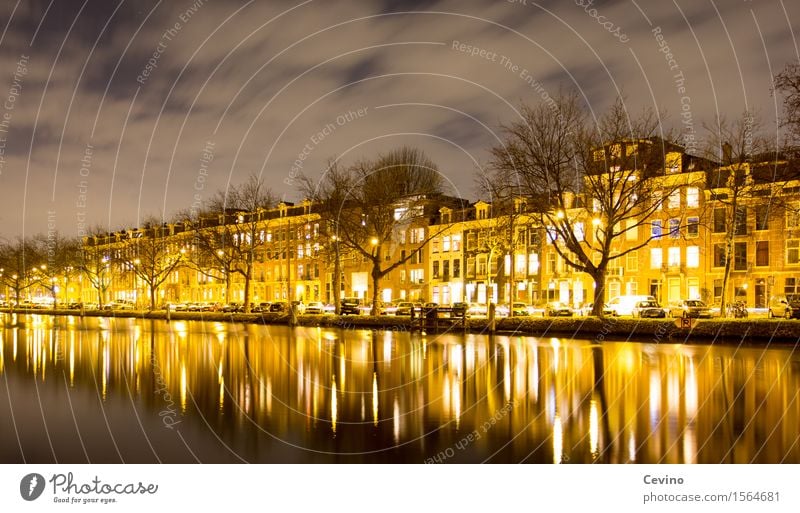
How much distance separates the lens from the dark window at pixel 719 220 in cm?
7381

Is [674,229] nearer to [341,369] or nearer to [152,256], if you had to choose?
[341,369]

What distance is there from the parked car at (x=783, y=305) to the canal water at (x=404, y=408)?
1276 inches

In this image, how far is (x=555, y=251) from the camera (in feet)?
304

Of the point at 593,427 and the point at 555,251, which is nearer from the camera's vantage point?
the point at 593,427

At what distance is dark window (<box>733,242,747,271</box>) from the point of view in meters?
74.4

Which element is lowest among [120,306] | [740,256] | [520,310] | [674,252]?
[120,306]

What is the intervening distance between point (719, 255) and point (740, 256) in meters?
2.07

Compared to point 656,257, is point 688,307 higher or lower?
lower

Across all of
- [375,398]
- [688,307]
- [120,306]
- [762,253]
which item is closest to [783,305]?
[762,253]

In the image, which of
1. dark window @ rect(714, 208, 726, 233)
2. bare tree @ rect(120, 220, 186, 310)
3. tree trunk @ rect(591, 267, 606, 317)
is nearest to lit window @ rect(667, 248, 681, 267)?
dark window @ rect(714, 208, 726, 233)

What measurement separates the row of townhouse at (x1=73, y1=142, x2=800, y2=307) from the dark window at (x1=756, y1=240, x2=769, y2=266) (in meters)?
0.10

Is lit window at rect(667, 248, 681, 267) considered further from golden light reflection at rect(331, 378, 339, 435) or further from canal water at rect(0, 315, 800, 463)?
golden light reflection at rect(331, 378, 339, 435)

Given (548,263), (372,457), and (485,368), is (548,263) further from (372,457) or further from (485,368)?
(372,457)

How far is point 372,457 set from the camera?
494 inches
